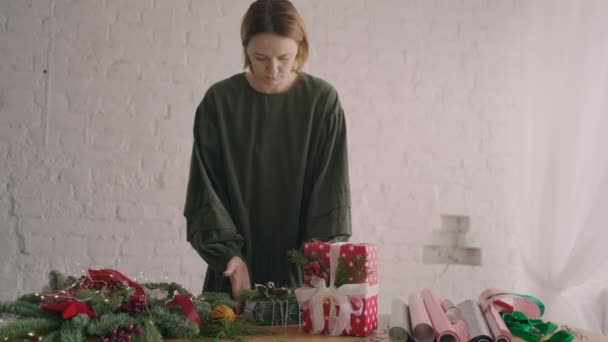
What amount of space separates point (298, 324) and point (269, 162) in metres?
0.66

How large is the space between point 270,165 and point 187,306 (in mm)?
754

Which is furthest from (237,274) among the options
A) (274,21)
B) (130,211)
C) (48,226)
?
(48,226)

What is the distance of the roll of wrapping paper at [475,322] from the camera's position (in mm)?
1273

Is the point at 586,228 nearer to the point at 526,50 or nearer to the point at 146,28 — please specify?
the point at 526,50

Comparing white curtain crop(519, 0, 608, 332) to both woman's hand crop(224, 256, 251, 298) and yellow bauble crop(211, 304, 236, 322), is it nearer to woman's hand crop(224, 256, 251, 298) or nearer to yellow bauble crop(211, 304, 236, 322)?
woman's hand crop(224, 256, 251, 298)

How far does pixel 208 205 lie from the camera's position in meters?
1.86

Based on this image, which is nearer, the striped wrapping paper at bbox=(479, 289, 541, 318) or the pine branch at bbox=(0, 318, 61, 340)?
the pine branch at bbox=(0, 318, 61, 340)

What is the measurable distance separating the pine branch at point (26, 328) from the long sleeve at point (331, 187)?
0.86m

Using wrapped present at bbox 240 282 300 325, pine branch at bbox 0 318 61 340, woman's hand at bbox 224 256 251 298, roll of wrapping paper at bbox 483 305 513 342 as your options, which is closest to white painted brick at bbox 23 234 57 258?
woman's hand at bbox 224 256 251 298

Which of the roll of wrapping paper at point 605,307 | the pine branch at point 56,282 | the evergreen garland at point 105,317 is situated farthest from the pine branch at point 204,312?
the roll of wrapping paper at point 605,307

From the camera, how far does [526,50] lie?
3.48m

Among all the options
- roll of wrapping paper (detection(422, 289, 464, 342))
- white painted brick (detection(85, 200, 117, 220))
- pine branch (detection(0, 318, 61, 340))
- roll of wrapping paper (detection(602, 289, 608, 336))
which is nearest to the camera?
pine branch (detection(0, 318, 61, 340))

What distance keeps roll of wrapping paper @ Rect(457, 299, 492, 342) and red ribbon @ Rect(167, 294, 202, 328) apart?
553 millimetres

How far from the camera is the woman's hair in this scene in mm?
1987
